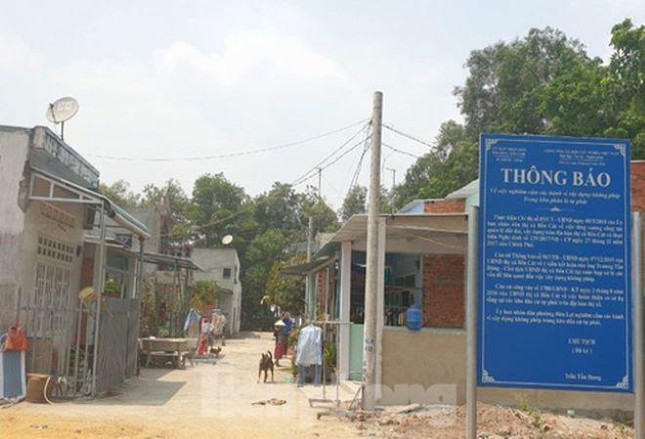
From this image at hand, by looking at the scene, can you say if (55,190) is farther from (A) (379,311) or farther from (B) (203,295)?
(B) (203,295)

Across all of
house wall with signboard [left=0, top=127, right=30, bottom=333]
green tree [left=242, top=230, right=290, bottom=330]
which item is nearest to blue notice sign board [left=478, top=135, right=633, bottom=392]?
house wall with signboard [left=0, top=127, right=30, bottom=333]

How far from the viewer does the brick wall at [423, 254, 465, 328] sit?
49.9 feet

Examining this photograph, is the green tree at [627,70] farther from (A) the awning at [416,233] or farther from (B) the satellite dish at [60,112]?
(B) the satellite dish at [60,112]

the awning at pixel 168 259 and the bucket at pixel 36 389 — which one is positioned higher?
the awning at pixel 168 259

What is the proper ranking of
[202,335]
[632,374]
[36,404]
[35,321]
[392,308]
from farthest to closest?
1. [202,335]
2. [392,308]
3. [35,321]
4. [36,404]
5. [632,374]

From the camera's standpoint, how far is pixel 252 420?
10.4 meters

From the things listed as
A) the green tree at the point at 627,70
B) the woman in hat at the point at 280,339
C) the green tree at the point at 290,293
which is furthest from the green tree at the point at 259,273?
the green tree at the point at 627,70

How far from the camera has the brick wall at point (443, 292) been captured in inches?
599

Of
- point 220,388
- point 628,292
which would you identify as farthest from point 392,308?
point 628,292

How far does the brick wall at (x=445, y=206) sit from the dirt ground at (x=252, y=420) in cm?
911

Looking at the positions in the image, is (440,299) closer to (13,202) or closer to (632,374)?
(13,202)

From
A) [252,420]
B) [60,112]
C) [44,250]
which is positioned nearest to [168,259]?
[60,112]

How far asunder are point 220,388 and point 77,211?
505 centimetres

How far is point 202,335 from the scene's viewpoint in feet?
76.7
